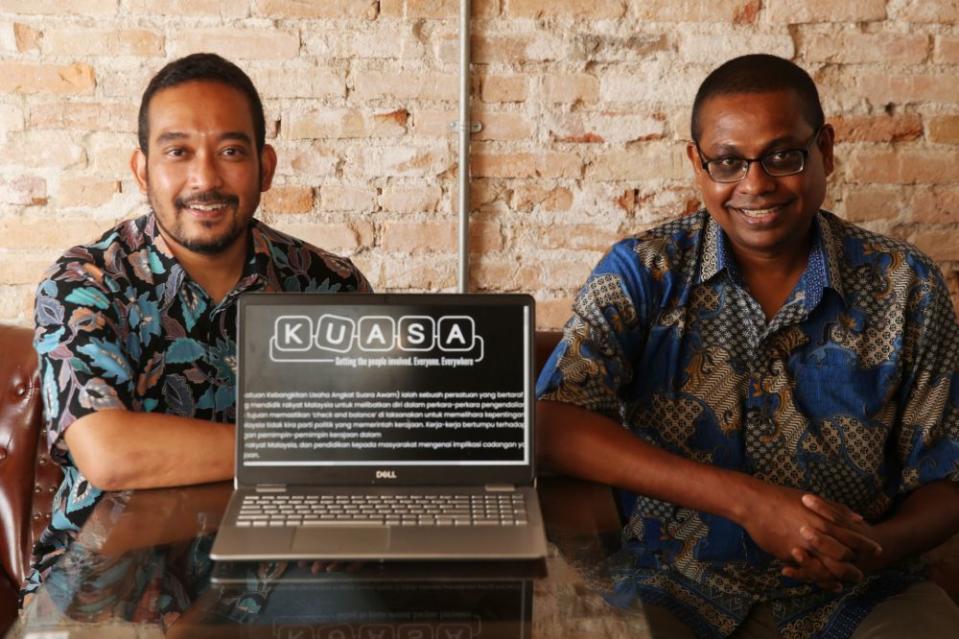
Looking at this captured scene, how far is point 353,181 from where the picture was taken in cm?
219

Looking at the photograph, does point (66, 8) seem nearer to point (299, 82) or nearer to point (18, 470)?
point (299, 82)

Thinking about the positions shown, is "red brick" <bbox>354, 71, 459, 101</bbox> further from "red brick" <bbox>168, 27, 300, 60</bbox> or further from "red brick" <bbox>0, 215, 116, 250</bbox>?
"red brick" <bbox>0, 215, 116, 250</bbox>

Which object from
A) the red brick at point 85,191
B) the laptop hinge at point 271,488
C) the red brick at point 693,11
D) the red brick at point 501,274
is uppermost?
the red brick at point 693,11

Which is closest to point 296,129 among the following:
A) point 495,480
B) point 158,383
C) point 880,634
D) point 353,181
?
point 353,181

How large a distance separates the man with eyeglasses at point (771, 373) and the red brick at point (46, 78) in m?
1.17

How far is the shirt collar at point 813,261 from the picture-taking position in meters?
1.64

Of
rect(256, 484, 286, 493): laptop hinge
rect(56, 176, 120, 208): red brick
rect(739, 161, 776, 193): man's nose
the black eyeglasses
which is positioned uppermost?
the black eyeglasses

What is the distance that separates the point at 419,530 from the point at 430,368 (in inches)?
9.3

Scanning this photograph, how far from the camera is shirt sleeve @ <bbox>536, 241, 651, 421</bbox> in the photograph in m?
1.58

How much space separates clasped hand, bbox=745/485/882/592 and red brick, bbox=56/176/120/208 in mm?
1478

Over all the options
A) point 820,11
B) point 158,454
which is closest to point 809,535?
point 158,454

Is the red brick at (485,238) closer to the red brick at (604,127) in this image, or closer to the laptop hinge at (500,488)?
the red brick at (604,127)

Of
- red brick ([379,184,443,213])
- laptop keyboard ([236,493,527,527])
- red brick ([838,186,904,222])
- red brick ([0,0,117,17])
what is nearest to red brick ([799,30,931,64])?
red brick ([838,186,904,222])

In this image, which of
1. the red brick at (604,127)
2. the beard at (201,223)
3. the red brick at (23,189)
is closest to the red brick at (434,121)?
the red brick at (604,127)
